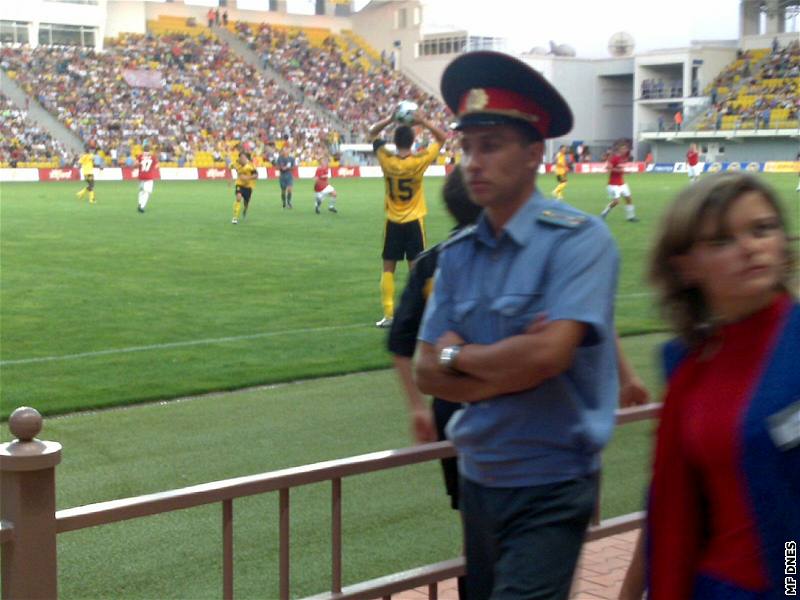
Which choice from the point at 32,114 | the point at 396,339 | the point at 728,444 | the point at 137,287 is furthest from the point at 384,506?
the point at 32,114

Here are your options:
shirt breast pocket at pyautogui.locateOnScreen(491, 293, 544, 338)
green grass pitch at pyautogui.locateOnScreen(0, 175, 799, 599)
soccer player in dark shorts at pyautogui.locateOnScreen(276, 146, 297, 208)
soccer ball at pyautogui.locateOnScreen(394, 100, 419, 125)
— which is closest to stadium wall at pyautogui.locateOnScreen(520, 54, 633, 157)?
soccer player in dark shorts at pyautogui.locateOnScreen(276, 146, 297, 208)

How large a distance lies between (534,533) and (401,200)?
10.3 meters

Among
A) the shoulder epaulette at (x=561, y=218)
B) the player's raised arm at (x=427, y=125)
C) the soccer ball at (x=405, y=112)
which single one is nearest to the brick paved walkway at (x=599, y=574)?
the shoulder epaulette at (x=561, y=218)

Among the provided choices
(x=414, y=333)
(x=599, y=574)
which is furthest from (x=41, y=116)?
(x=414, y=333)

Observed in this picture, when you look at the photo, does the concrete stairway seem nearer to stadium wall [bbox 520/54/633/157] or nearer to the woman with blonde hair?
stadium wall [bbox 520/54/633/157]

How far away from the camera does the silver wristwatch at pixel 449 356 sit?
2916 mm

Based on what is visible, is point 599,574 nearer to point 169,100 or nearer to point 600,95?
point 169,100

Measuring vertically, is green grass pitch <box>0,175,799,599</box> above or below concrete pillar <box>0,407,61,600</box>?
below

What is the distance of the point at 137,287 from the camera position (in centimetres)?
1656

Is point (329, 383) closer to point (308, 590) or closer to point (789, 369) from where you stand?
point (308, 590)

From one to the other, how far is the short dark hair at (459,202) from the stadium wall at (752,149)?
171ft

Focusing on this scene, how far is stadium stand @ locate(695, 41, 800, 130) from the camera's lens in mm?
56844

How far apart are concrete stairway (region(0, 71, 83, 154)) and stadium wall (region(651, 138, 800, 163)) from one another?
30.5 meters

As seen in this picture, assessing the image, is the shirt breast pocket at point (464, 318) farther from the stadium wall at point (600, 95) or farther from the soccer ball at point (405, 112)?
the stadium wall at point (600, 95)
